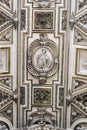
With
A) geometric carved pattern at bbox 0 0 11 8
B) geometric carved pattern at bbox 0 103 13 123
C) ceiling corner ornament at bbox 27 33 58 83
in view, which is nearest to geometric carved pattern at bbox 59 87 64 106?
ceiling corner ornament at bbox 27 33 58 83

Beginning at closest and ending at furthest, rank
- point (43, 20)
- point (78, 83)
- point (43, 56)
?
1. point (43, 20)
2. point (43, 56)
3. point (78, 83)

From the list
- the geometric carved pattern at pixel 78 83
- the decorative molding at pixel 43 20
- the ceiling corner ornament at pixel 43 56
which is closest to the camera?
the decorative molding at pixel 43 20

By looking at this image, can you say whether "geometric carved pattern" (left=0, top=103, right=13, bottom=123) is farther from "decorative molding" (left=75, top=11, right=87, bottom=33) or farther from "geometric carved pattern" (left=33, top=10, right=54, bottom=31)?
"decorative molding" (left=75, top=11, right=87, bottom=33)

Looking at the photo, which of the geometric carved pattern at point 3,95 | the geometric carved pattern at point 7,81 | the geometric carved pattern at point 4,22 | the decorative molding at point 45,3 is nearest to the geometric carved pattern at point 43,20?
the decorative molding at point 45,3

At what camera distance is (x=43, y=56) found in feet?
29.3

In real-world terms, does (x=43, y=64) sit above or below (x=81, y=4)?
Answer: below

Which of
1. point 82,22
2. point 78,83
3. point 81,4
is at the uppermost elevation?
point 81,4

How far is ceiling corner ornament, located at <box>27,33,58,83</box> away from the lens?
8.87 meters

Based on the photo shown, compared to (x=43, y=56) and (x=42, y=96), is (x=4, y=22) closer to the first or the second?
(x=43, y=56)

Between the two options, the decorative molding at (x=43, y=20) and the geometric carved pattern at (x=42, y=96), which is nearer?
the decorative molding at (x=43, y=20)

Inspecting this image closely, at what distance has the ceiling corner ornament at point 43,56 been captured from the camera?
8.87 meters

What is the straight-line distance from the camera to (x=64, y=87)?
9164 mm

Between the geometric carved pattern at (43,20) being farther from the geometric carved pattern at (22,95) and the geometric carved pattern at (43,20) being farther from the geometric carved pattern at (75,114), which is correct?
the geometric carved pattern at (75,114)

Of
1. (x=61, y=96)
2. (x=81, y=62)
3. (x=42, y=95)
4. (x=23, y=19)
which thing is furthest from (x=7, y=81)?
(x=81, y=62)
